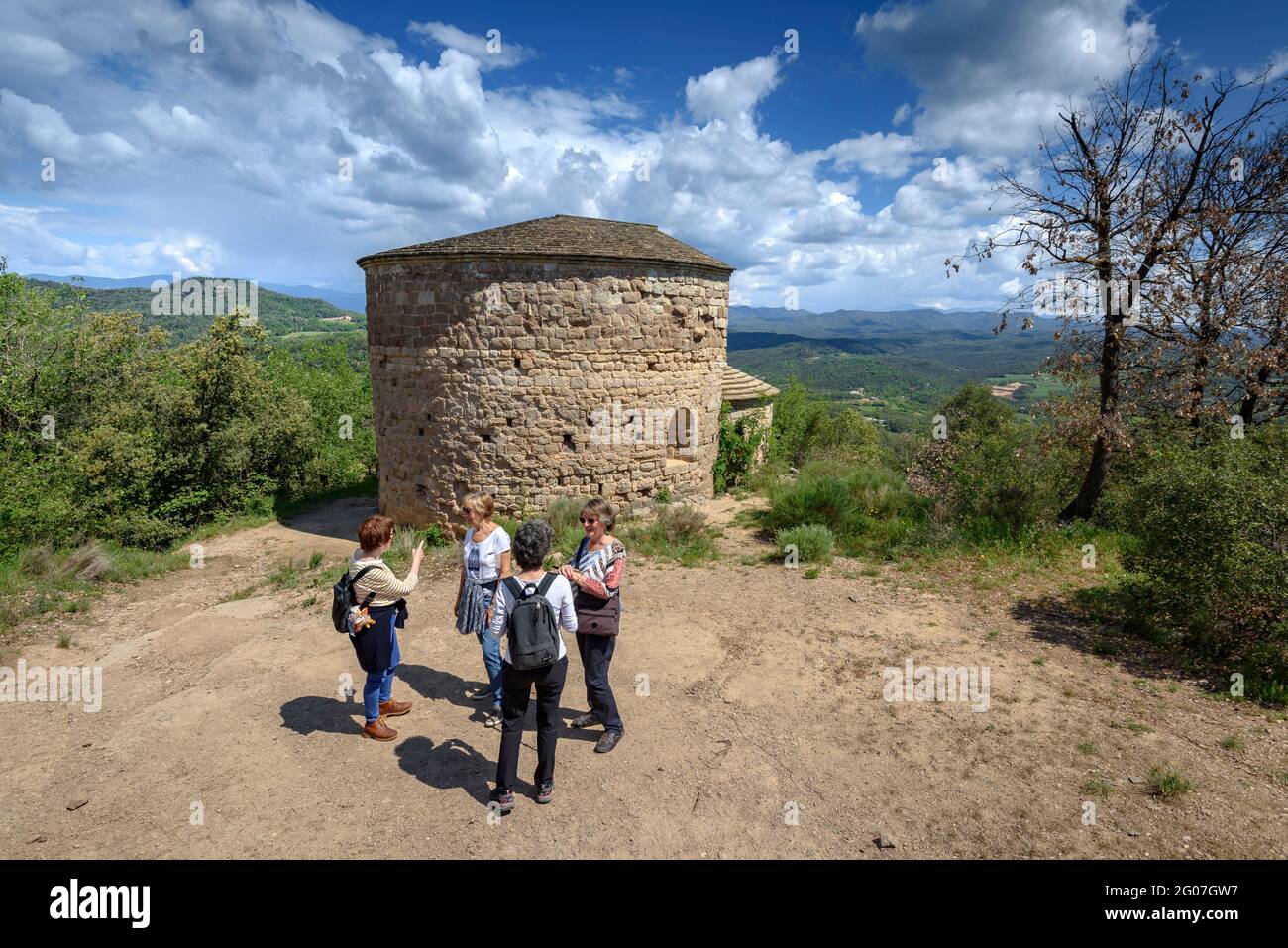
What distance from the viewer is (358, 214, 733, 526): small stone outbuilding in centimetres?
1058

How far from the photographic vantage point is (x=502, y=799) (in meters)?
4.27

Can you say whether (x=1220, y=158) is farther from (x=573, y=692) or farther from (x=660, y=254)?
(x=573, y=692)

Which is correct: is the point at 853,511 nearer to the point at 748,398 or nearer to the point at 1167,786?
the point at 748,398

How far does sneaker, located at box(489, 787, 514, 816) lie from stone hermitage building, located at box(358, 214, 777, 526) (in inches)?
280

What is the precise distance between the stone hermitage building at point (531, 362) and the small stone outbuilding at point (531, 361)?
0.07ft

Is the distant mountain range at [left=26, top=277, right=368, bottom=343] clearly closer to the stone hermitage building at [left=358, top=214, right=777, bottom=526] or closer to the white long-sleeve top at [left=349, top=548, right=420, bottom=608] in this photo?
the stone hermitage building at [left=358, top=214, right=777, bottom=526]

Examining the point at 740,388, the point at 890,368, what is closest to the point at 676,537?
the point at 740,388

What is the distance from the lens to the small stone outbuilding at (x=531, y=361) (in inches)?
416

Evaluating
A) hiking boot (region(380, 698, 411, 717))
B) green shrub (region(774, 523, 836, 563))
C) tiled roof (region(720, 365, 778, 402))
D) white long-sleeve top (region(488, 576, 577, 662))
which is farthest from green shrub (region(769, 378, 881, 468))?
white long-sleeve top (region(488, 576, 577, 662))

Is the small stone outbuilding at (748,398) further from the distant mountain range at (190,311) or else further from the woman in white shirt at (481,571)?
the distant mountain range at (190,311)

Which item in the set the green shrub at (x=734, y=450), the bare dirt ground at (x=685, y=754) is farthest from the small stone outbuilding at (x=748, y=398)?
the bare dirt ground at (x=685, y=754)

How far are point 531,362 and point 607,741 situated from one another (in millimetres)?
7253

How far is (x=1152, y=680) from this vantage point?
606 centimetres
